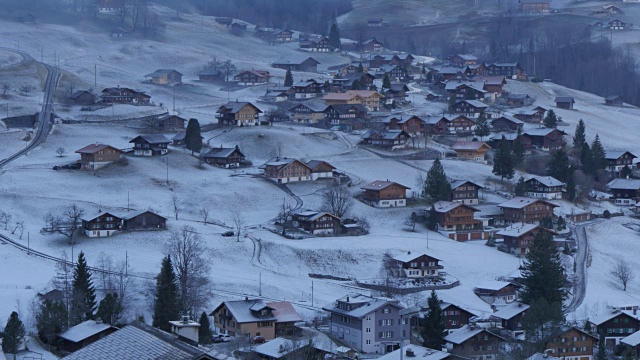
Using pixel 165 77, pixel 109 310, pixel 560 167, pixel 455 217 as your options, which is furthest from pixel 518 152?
pixel 109 310

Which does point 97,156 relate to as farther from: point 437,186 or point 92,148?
point 437,186

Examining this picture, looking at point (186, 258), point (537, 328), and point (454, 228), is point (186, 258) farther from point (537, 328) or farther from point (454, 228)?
point (454, 228)

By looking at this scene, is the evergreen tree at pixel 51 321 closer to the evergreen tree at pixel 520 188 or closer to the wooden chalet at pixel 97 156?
the wooden chalet at pixel 97 156

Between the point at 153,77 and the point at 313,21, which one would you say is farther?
the point at 313,21

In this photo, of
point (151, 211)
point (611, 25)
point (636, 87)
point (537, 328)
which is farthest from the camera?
point (611, 25)

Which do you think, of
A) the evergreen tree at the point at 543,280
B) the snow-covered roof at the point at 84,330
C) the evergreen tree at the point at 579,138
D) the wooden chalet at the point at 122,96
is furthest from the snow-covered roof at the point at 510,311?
the wooden chalet at the point at 122,96

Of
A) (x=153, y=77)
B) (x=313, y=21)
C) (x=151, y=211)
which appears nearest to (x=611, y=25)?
(x=313, y=21)

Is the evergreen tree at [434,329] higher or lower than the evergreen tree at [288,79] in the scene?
higher
